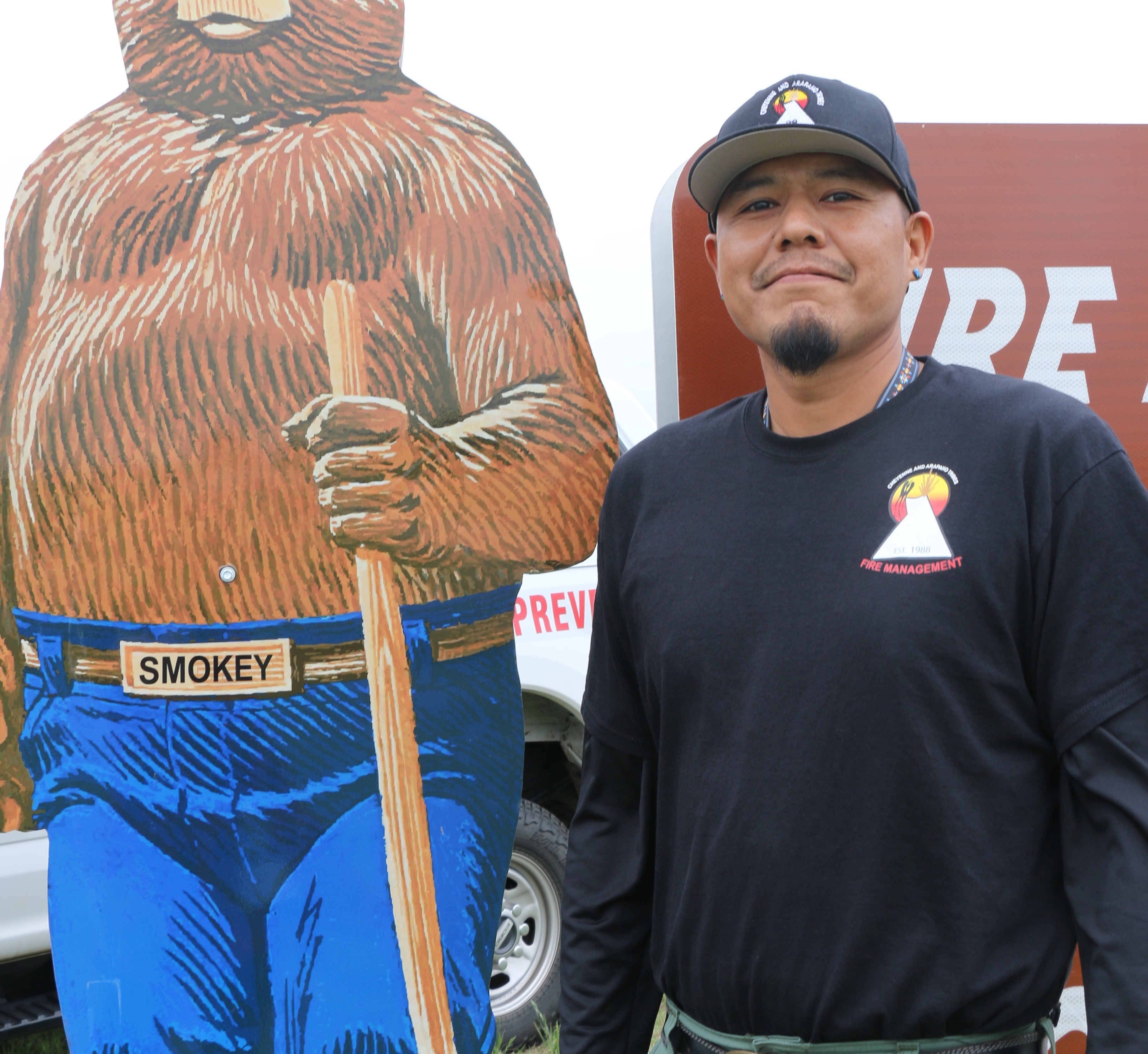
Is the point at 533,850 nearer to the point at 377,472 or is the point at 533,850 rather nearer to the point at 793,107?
the point at 377,472

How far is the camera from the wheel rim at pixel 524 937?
272 centimetres

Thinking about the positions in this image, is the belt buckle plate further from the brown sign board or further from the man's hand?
the brown sign board

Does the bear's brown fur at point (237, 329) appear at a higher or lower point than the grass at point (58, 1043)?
higher

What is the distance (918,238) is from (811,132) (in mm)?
225

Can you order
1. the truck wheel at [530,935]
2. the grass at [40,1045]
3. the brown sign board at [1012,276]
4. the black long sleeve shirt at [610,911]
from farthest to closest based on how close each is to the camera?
the grass at [40,1045] < the truck wheel at [530,935] < the brown sign board at [1012,276] < the black long sleeve shirt at [610,911]

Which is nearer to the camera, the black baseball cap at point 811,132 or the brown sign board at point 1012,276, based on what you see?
the black baseball cap at point 811,132

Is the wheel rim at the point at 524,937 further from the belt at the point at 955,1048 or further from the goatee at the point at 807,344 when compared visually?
the goatee at the point at 807,344

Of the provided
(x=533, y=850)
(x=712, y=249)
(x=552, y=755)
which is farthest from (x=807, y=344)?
(x=533, y=850)

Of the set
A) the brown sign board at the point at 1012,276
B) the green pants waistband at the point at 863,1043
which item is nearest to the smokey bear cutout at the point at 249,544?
the brown sign board at the point at 1012,276

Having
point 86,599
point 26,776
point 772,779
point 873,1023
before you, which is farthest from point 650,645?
point 26,776

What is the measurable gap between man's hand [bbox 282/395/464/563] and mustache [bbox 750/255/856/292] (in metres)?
0.79

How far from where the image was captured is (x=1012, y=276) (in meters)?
2.31

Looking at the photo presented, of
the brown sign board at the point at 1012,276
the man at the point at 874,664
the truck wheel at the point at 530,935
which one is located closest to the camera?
the man at the point at 874,664

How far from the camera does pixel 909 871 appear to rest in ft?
3.99
